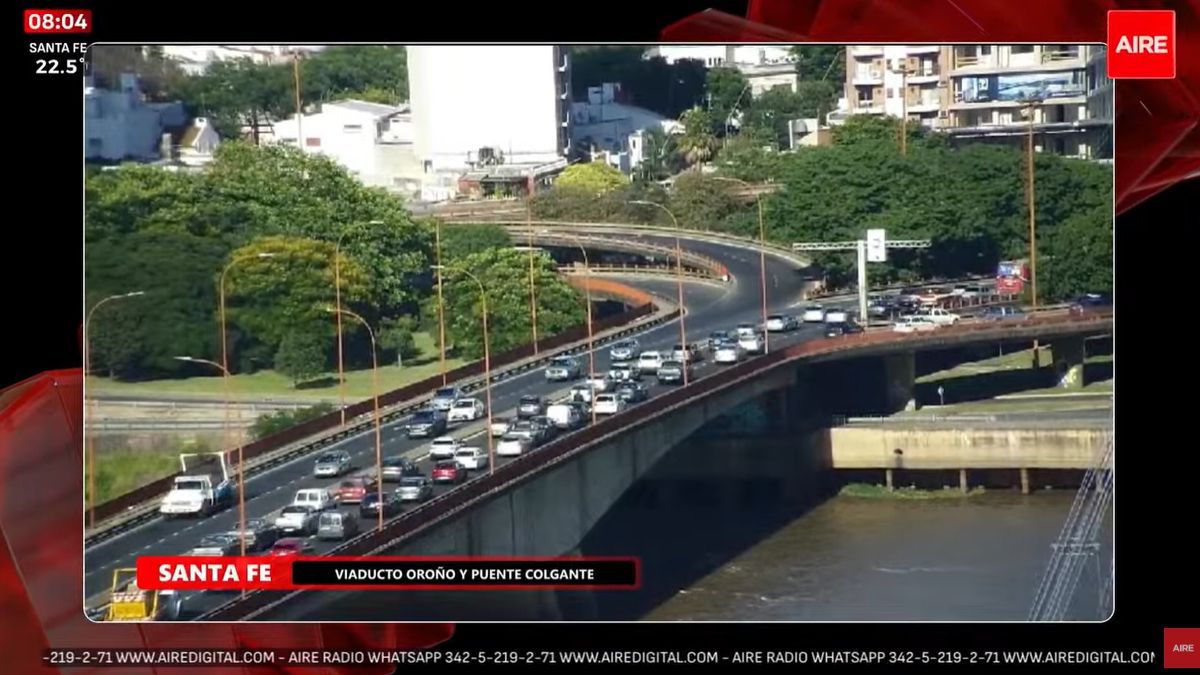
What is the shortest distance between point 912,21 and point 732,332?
860mm

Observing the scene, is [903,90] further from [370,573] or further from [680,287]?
[370,573]

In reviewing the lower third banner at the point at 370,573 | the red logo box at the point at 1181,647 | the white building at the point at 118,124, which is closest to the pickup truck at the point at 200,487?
the lower third banner at the point at 370,573

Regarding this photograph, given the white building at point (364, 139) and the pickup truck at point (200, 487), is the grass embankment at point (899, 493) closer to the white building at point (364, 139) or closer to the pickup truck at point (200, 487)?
the white building at point (364, 139)

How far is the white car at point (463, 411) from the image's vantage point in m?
5.98

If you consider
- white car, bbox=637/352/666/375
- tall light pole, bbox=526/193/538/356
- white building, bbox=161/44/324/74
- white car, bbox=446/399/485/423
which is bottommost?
white car, bbox=446/399/485/423

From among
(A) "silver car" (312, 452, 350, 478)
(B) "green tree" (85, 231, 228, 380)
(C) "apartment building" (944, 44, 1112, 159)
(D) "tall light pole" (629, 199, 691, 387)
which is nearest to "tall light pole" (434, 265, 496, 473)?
(A) "silver car" (312, 452, 350, 478)

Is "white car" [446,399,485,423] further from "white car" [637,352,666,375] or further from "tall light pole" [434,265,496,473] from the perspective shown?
"white car" [637,352,666,375]

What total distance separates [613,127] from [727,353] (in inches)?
24.3

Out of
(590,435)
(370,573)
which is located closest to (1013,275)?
(590,435)

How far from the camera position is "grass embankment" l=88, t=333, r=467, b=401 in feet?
19.4

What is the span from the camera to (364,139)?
5887 mm

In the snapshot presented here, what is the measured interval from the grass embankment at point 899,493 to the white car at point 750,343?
403 mm

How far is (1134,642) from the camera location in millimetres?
5953

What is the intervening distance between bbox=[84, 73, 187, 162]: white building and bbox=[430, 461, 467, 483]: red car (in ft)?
3.29
